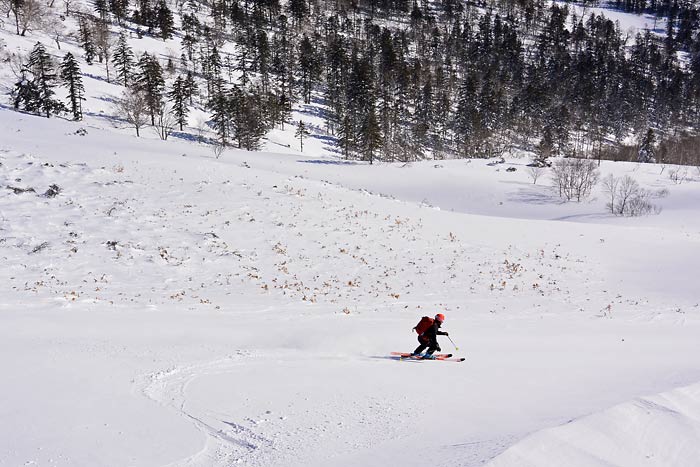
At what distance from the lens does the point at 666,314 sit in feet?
54.1

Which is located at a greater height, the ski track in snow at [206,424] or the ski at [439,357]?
the ski track in snow at [206,424]

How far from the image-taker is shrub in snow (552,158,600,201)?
168ft

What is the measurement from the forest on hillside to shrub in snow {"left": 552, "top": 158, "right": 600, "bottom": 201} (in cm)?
1709

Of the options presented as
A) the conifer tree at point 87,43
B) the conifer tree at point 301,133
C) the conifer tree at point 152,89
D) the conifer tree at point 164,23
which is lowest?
the conifer tree at point 301,133

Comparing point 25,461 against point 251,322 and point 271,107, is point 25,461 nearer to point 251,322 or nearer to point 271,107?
point 251,322

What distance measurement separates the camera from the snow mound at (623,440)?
539 centimetres

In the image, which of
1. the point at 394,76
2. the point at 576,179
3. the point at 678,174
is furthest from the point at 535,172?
the point at 394,76

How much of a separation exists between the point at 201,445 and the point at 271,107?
81.0 meters

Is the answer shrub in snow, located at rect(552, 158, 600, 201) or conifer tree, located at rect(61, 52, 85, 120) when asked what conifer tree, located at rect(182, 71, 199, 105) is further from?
shrub in snow, located at rect(552, 158, 600, 201)

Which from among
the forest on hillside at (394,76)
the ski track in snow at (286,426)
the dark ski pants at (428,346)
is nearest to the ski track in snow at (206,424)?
the ski track in snow at (286,426)

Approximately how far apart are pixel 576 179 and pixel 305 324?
47.9m

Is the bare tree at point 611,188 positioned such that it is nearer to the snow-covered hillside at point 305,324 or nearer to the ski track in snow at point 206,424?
the snow-covered hillside at point 305,324

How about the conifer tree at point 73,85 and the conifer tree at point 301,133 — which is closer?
the conifer tree at point 73,85

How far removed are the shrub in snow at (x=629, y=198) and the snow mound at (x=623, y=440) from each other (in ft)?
146
